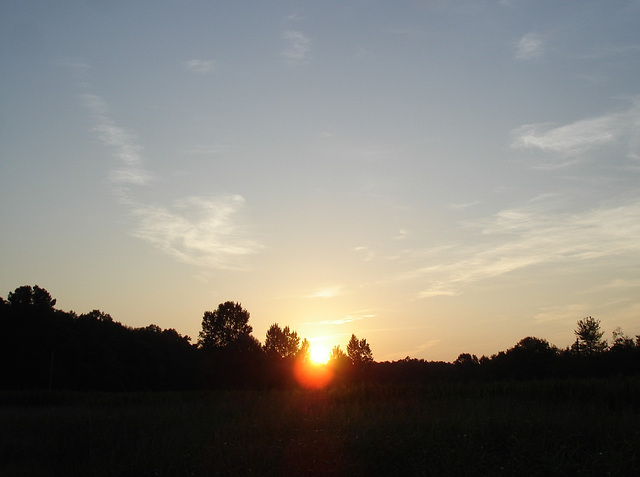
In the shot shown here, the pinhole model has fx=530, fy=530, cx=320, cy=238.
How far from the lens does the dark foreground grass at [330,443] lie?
1065cm

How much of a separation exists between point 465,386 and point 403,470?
1686 cm

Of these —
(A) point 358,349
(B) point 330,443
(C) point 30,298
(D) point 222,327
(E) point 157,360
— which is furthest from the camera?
(A) point 358,349

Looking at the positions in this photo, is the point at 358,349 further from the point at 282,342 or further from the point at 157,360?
the point at 157,360

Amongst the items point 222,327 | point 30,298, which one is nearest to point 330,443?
point 30,298

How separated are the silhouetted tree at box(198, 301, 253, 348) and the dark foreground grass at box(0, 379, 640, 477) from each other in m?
71.7

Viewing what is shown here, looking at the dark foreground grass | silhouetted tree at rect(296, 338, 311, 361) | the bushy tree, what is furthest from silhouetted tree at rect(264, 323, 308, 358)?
the dark foreground grass

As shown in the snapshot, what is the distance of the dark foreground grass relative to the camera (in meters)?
10.6

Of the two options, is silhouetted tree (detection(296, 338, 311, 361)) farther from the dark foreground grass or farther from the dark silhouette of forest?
the dark foreground grass

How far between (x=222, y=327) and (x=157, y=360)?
1840 cm

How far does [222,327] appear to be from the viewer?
92.0 metres

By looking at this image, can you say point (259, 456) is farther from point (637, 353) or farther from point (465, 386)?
point (637, 353)

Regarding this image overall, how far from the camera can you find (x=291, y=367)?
78.8 metres

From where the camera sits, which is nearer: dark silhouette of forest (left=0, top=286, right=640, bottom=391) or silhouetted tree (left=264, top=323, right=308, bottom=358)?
dark silhouette of forest (left=0, top=286, right=640, bottom=391)

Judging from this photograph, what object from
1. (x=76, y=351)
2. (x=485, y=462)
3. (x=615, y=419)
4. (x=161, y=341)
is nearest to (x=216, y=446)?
(x=485, y=462)
